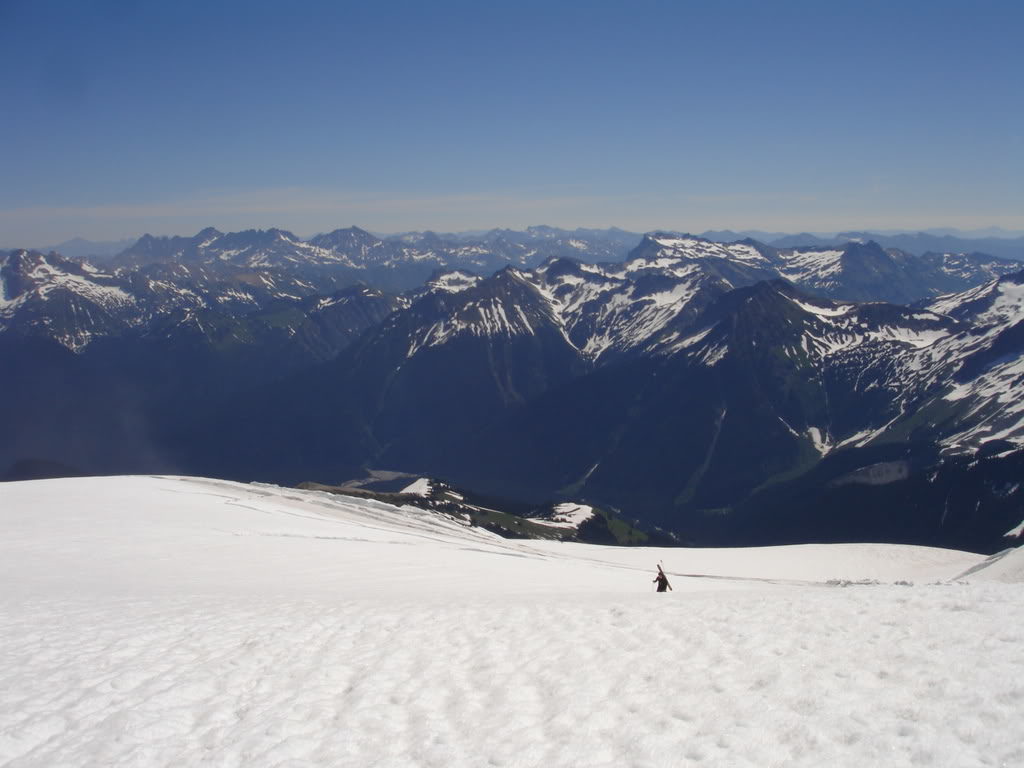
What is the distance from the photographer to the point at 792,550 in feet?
201

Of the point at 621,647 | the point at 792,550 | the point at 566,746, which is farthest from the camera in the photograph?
the point at 792,550

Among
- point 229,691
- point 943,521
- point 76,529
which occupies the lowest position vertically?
point 943,521

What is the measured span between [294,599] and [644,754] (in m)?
15.7

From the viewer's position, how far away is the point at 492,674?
47.9 feet

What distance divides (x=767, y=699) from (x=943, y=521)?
9066 inches

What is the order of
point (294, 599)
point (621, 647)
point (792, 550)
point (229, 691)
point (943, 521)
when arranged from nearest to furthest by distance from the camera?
point (229, 691)
point (621, 647)
point (294, 599)
point (792, 550)
point (943, 521)

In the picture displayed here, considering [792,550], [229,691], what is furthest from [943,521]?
[229,691]

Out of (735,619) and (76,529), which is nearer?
(735,619)

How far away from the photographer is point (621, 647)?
622 inches

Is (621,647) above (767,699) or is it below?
below

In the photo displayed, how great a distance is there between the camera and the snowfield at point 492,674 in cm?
1098

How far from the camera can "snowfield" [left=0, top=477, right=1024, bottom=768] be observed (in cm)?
1098

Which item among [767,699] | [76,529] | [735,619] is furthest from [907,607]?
[76,529]

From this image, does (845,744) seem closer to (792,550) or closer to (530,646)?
(530,646)
